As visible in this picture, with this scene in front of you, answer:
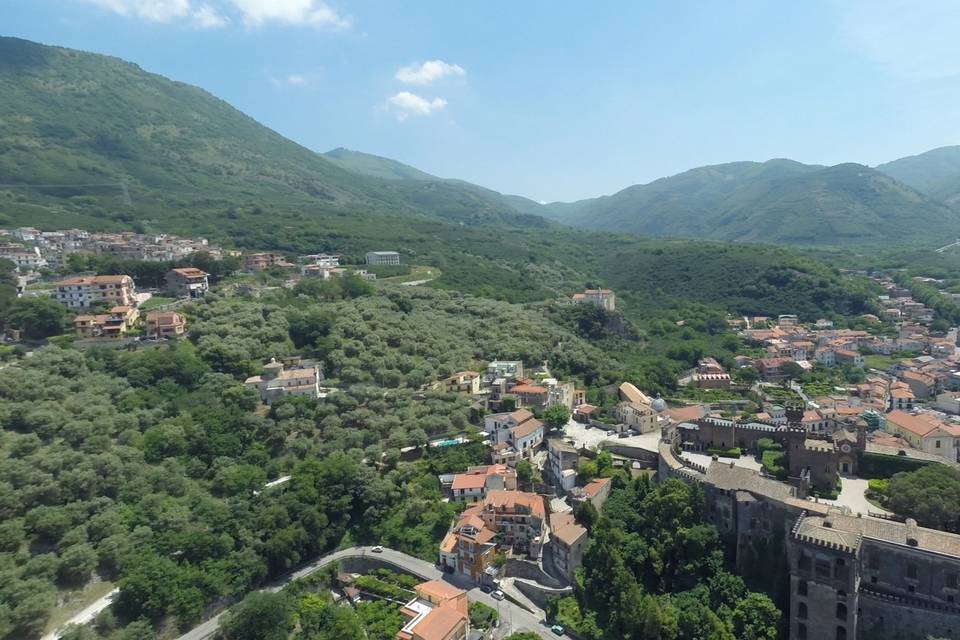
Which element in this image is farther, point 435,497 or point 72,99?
point 72,99

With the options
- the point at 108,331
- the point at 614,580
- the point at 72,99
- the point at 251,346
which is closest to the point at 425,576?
the point at 614,580

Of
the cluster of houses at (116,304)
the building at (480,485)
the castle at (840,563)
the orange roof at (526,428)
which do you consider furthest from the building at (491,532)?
the cluster of houses at (116,304)

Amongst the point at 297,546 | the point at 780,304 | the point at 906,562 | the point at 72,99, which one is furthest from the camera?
the point at 72,99

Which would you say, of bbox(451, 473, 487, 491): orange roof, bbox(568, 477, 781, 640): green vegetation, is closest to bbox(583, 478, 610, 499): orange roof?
bbox(568, 477, 781, 640): green vegetation

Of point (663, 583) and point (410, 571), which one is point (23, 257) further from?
point (663, 583)

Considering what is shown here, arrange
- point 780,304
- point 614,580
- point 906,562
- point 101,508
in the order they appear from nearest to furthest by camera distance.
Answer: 1. point 906,562
2. point 614,580
3. point 101,508
4. point 780,304

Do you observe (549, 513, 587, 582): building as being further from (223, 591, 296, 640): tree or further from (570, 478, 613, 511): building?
(223, 591, 296, 640): tree

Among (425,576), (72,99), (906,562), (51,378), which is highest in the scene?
(72,99)

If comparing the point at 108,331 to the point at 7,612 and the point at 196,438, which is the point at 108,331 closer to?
the point at 196,438
